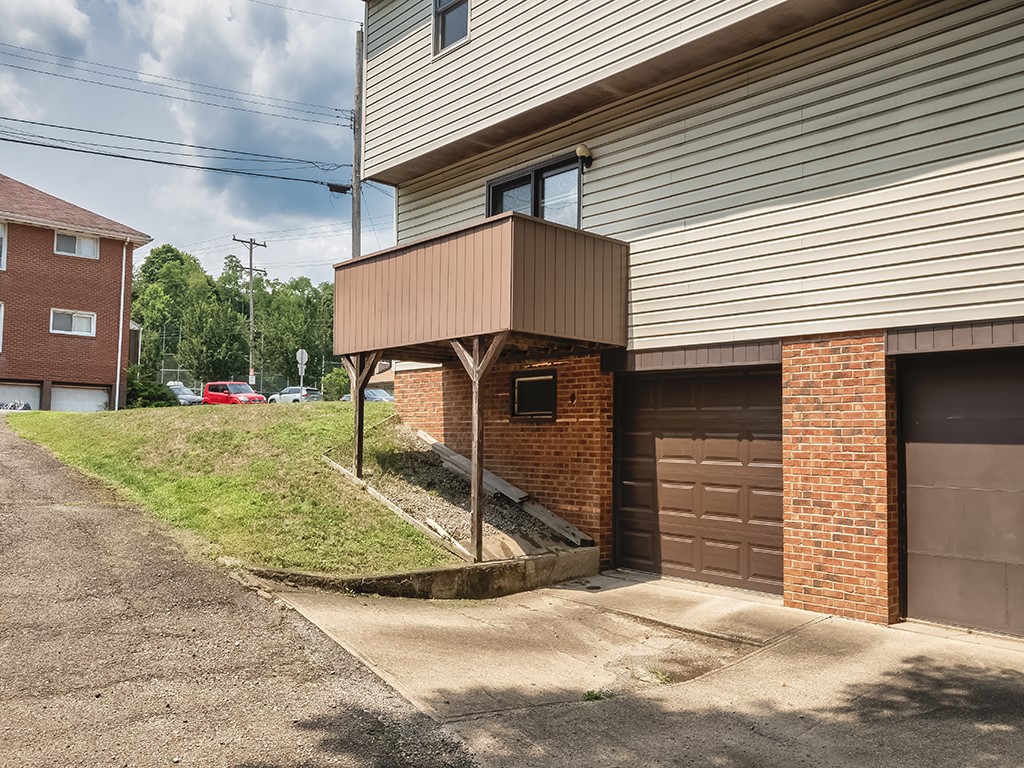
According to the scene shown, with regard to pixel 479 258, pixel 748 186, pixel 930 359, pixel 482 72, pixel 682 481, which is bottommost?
pixel 682 481

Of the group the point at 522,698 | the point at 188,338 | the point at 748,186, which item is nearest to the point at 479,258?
the point at 748,186

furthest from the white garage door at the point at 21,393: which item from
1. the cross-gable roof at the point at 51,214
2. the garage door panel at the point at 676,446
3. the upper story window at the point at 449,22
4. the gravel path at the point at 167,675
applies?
the garage door panel at the point at 676,446

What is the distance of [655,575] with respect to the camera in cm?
975

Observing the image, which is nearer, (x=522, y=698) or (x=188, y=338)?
(x=522, y=698)

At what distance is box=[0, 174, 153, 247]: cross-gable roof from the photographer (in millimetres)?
27703

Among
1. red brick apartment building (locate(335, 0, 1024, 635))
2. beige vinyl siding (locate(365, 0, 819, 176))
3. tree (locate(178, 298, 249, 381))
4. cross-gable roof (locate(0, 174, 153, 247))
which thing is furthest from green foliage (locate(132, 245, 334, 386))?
red brick apartment building (locate(335, 0, 1024, 635))

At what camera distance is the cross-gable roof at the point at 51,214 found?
27.7 meters

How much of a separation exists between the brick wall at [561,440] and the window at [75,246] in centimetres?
2318

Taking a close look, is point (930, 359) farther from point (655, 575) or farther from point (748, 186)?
point (655, 575)

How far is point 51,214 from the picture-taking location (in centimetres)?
2853

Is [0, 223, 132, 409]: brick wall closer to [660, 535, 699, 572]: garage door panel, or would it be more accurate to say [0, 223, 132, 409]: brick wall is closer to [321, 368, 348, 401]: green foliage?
[321, 368, 348, 401]: green foliage

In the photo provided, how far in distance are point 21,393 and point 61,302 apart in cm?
361

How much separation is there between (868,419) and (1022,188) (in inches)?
94.3

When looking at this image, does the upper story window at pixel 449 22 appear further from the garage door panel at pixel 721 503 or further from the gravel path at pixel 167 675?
the gravel path at pixel 167 675
